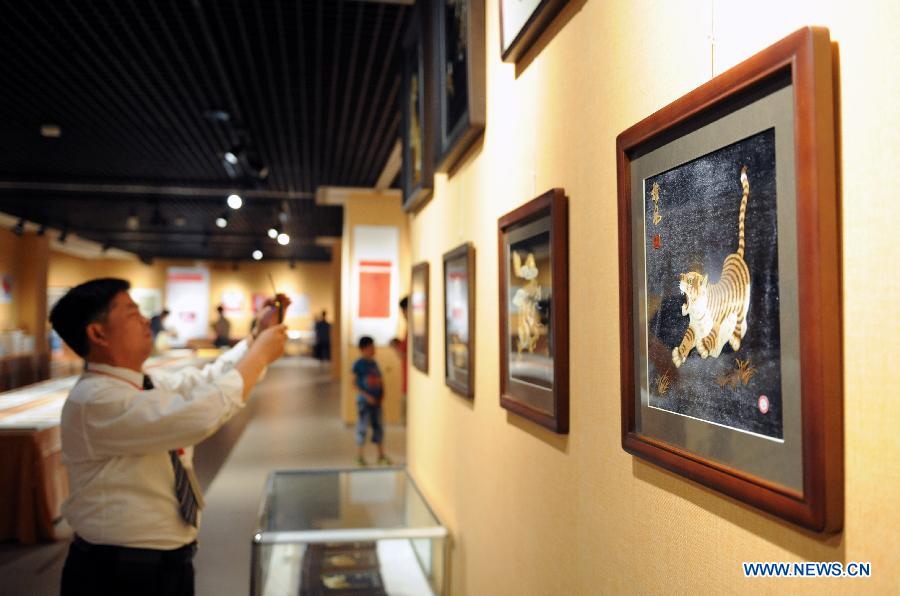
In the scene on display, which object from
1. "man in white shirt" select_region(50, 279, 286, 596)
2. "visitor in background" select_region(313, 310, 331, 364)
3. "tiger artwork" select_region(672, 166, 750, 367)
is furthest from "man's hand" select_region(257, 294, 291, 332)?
"visitor in background" select_region(313, 310, 331, 364)

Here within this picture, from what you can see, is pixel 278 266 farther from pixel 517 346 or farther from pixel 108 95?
pixel 517 346

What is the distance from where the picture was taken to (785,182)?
85 centimetres

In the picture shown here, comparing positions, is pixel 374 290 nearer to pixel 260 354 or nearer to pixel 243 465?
→ pixel 243 465

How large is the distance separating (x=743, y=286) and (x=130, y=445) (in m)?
1.74

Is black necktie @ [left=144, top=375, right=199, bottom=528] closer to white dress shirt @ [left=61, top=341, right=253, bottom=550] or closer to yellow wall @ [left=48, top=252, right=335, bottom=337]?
white dress shirt @ [left=61, top=341, right=253, bottom=550]

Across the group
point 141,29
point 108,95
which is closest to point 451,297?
point 141,29

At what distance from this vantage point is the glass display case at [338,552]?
2.77m

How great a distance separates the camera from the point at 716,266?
1001 millimetres

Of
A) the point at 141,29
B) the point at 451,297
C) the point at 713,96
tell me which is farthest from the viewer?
the point at 141,29

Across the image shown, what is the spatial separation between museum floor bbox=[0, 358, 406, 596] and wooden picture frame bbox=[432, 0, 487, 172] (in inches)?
119

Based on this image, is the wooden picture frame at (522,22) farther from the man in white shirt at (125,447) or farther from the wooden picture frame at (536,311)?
the man in white shirt at (125,447)

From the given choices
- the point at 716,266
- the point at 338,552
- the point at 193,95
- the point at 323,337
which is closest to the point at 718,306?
Answer: the point at 716,266

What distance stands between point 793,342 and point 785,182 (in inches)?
7.9

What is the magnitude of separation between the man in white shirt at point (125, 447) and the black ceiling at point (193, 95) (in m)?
2.99
